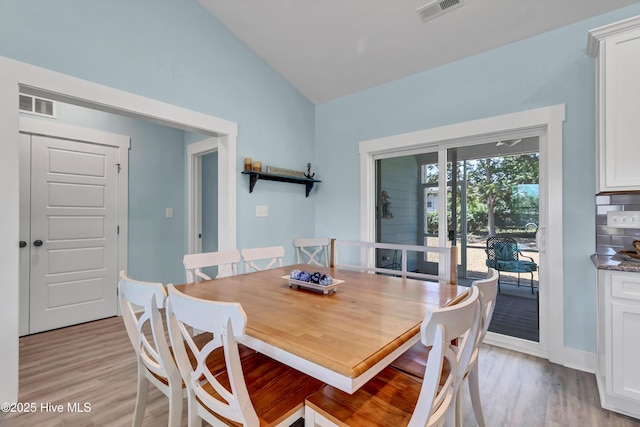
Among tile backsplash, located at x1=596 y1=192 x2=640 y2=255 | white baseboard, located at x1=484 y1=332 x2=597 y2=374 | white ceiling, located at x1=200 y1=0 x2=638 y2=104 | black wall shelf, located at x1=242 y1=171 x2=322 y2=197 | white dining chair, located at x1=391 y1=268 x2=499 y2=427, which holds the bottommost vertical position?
white baseboard, located at x1=484 y1=332 x2=597 y2=374

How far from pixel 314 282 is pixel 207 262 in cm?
94

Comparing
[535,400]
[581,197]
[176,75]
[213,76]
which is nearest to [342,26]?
[213,76]

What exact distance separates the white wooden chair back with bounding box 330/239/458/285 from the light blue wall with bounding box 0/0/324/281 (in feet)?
2.98

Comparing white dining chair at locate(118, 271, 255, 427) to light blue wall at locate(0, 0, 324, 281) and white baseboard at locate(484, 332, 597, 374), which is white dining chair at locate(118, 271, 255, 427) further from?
white baseboard at locate(484, 332, 597, 374)

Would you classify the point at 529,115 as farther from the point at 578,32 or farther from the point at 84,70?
the point at 84,70

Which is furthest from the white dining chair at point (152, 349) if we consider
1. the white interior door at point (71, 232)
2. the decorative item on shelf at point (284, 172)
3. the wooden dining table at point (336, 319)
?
the white interior door at point (71, 232)

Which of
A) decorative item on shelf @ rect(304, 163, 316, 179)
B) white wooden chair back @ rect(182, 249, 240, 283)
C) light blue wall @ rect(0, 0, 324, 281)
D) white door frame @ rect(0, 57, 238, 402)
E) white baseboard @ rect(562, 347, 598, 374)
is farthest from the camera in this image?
decorative item on shelf @ rect(304, 163, 316, 179)

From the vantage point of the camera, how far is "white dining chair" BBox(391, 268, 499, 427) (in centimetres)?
123

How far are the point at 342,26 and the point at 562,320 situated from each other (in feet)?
10.1

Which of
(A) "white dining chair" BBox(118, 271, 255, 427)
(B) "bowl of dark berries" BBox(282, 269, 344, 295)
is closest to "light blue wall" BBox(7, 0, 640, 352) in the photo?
(B) "bowl of dark berries" BBox(282, 269, 344, 295)

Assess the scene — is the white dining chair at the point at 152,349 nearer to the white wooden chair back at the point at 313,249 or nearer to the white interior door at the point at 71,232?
the white wooden chair back at the point at 313,249

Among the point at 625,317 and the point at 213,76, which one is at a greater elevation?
the point at 213,76

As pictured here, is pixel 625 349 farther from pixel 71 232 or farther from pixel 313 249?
pixel 71 232

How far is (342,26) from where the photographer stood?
2740 millimetres
